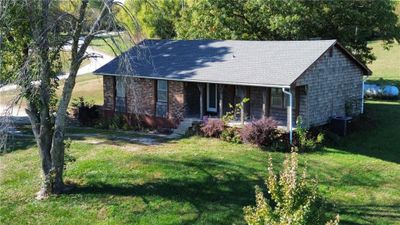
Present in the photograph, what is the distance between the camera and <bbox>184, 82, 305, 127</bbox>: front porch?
2230 cm

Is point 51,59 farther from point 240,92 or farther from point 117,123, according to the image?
point 117,123

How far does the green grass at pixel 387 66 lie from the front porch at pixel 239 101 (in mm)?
19904

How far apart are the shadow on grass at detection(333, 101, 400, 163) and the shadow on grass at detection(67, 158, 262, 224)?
596 cm

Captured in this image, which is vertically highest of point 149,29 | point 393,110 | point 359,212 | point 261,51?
point 149,29

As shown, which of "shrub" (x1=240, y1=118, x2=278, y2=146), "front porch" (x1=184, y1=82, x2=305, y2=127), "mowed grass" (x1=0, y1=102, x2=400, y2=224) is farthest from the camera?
"front porch" (x1=184, y1=82, x2=305, y2=127)

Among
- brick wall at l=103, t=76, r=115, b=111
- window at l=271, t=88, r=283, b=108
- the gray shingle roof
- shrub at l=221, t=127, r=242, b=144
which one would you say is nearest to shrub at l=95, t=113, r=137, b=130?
brick wall at l=103, t=76, r=115, b=111

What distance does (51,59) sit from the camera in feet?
46.9

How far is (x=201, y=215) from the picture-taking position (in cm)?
1385

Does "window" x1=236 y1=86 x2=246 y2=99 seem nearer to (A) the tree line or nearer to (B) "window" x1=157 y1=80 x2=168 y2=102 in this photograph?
(B) "window" x1=157 y1=80 x2=168 y2=102

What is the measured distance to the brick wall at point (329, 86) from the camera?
21.9 meters

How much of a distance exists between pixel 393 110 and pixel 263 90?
35.5 feet

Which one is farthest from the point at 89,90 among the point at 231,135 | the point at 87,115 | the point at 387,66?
the point at 387,66

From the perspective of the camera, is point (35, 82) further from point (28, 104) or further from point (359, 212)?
point (359, 212)

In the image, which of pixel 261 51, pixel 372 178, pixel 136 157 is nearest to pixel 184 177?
pixel 136 157
